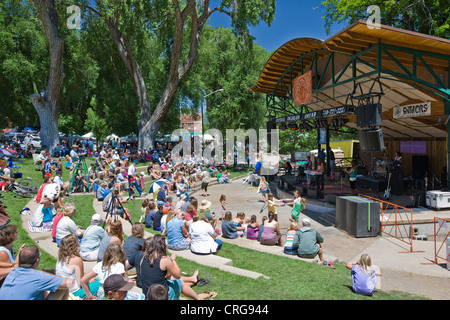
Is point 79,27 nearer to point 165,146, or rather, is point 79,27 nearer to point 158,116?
point 158,116

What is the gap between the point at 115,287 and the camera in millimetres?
4453

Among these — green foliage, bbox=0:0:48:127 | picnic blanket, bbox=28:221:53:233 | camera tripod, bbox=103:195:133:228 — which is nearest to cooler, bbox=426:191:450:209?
camera tripod, bbox=103:195:133:228

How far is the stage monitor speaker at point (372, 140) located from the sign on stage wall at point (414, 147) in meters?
9.37

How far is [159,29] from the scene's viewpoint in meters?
28.4

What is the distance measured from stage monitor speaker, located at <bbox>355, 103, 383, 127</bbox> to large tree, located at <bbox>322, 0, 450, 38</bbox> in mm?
12162

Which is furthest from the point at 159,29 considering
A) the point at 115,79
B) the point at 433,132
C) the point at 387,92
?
the point at 433,132

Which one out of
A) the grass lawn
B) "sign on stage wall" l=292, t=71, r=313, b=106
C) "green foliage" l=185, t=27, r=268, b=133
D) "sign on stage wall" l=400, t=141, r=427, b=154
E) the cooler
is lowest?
the grass lawn

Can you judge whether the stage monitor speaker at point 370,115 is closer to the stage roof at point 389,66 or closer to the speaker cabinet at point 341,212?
the stage roof at point 389,66

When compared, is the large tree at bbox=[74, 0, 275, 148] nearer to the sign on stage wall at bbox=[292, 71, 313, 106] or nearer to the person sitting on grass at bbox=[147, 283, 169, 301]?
the sign on stage wall at bbox=[292, 71, 313, 106]

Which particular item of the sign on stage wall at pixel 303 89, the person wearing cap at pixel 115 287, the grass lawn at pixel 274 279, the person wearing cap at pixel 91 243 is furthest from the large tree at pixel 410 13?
the person wearing cap at pixel 115 287

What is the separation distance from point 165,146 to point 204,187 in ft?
56.2

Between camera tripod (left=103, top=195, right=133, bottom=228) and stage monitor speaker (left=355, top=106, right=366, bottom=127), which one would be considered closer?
camera tripod (left=103, top=195, right=133, bottom=228)

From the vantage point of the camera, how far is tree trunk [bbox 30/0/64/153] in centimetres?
2327

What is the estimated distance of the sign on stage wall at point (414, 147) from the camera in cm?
1908
